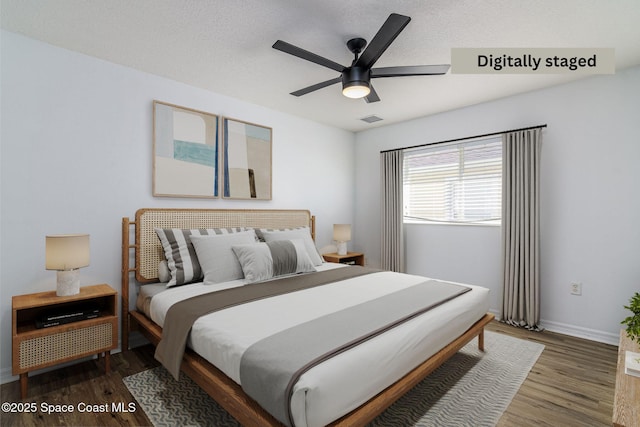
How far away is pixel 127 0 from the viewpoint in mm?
1956

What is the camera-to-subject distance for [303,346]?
147 cm

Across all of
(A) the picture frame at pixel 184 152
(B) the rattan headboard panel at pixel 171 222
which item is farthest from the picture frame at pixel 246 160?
(B) the rattan headboard panel at pixel 171 222

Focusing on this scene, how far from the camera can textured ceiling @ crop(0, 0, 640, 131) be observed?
78.9 inches

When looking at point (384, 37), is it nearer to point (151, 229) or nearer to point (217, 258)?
point (217, 258)

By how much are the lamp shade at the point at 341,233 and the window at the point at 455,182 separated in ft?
2.95

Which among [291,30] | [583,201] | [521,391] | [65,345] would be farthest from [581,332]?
[65,345]

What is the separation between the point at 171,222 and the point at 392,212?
2.89m

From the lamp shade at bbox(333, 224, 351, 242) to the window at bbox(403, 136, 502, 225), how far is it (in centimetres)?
90

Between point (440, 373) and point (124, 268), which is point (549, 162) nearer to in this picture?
point (440, 373)

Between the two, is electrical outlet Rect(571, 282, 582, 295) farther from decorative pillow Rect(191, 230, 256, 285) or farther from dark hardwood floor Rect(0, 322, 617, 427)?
decorative pillow Rect(191, 230, 256, 285)

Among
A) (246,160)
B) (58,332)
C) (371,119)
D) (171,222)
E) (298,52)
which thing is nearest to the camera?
(298,52)

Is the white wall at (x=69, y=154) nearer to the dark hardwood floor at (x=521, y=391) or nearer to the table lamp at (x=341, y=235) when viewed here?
the dark hardwood floor at (x=521, y=391)

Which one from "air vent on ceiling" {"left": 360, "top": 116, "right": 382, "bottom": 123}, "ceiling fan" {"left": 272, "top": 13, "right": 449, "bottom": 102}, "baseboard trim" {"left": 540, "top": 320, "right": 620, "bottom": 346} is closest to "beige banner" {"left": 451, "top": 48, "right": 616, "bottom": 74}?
"ceiling fan" {"left": 272, "top": 13, "right": 449, "bottom": 102}

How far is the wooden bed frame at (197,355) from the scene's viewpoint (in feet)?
4.73
